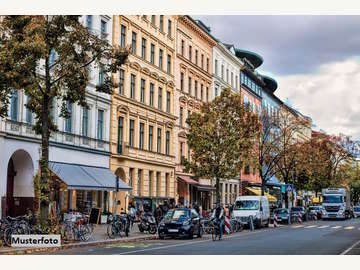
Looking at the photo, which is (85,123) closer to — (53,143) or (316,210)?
(53,143)

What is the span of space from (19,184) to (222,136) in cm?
1852

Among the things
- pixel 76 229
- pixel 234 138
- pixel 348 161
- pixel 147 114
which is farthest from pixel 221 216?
pixel 348 161

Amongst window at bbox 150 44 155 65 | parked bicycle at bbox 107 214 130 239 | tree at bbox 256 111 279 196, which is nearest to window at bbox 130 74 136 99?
window at bbox 150 44 155 65

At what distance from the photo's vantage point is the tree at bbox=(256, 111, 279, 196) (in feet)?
206

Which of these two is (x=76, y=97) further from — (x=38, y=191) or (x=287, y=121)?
(x=287, y=121)

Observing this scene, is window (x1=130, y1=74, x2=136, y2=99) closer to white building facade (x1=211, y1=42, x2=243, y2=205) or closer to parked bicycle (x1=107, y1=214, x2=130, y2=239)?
parked bicycle (x1=107, y1=214, x2=130, y2=239)

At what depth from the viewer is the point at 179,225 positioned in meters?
32.5

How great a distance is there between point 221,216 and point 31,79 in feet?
41.3

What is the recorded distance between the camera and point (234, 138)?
50094mm

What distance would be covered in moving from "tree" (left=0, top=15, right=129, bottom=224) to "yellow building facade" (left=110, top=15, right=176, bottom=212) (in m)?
18.7

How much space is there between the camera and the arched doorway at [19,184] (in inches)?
1433

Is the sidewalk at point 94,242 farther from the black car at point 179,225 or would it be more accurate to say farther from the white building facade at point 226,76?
the white building facade at point 226,76

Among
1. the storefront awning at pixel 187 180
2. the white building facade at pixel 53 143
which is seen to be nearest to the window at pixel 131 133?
the white building facade at pixel 53 143

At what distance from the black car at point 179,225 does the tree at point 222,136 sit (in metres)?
16.1
